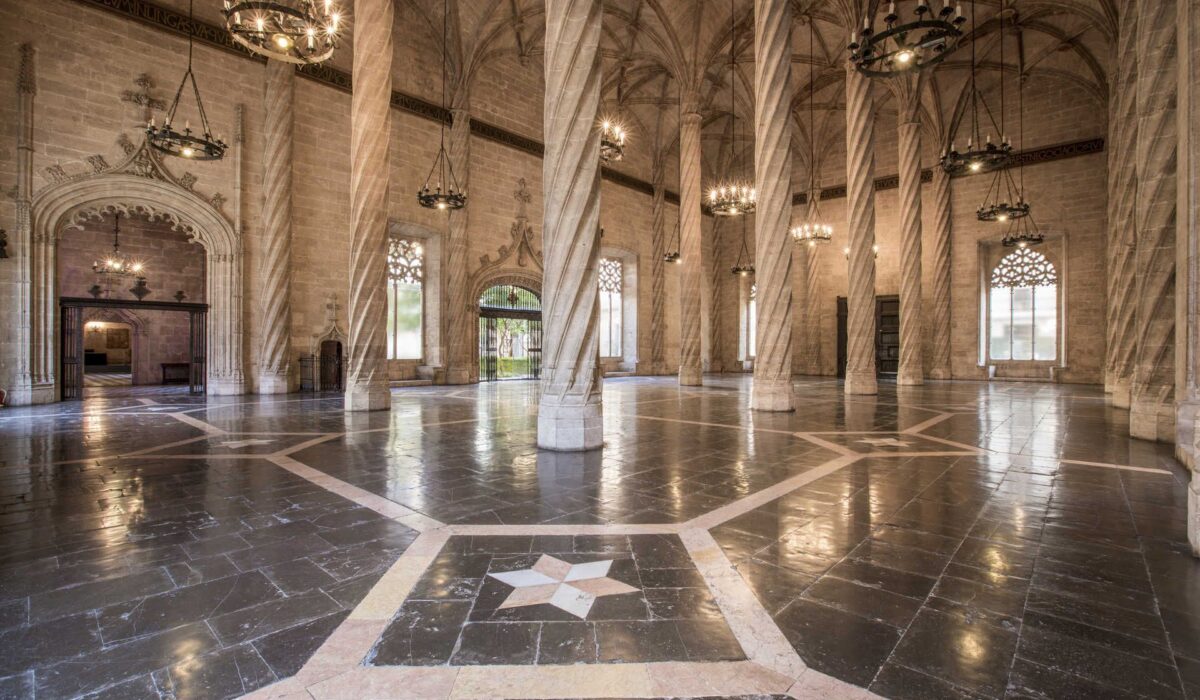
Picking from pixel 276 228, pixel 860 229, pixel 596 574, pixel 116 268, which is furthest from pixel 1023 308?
pixel 116 268

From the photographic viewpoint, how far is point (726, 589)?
2.67 metres

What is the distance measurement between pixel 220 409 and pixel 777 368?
10.7m

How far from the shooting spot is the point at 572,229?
254 inches

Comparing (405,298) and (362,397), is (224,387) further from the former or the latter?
(405,298)

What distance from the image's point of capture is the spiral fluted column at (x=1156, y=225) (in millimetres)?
6711

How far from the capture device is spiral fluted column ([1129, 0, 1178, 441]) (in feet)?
22.0

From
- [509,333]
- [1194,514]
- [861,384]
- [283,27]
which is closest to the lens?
[1194,514]

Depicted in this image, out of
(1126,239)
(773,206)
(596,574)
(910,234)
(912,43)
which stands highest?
(912,43)

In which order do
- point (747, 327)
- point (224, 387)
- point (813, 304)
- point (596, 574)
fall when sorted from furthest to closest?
point (747, 327), point (813, 304), point (224, 387), point (596, 574)

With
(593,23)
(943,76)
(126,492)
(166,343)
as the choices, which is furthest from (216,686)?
(943,76)

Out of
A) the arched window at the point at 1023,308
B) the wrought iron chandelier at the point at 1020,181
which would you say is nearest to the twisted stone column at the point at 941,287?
the arched window at the point at 1023,308

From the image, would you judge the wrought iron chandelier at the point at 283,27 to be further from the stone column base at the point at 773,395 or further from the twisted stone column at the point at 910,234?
the twisted stone column at the point at 910,234

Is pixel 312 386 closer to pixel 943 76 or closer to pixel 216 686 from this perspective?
pixel 216 686

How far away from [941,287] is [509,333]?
17.2 meters
